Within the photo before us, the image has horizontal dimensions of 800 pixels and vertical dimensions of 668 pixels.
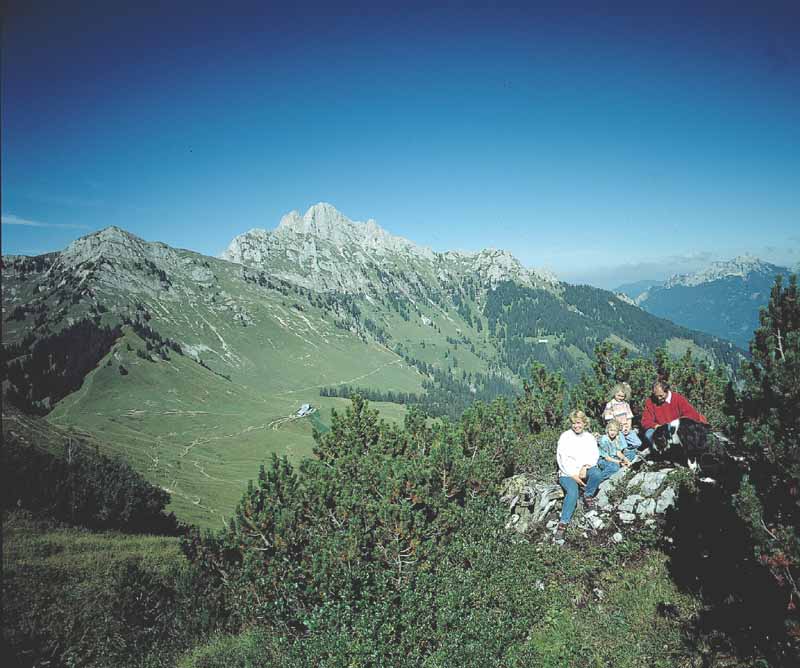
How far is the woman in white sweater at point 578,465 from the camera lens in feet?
44.1

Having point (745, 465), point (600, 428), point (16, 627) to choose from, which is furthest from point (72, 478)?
point (745, 465)

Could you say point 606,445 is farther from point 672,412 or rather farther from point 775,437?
point 775,437

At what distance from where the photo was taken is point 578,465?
1367 cm

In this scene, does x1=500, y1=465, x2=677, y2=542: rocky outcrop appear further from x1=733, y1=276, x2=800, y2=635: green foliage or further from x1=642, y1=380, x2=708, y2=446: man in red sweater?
x1=733, y1=276, x2=800, y2=635: green foliage

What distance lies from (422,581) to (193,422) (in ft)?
546

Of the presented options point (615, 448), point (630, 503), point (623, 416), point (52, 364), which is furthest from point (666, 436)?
point (52, 364)

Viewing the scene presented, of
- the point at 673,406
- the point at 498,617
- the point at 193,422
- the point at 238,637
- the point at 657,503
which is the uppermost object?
the point at 673,406

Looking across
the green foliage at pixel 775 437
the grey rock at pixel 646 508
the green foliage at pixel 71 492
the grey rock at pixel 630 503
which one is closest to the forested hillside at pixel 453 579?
the green foliage at pixel 775 437

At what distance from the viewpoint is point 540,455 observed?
765 inches

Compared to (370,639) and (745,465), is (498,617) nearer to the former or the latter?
(370,639)

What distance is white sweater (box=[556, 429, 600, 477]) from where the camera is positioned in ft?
44.7

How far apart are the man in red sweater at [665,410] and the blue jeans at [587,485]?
251cm

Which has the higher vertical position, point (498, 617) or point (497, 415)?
point (497, 415)

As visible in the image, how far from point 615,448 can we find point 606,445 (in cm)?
31
